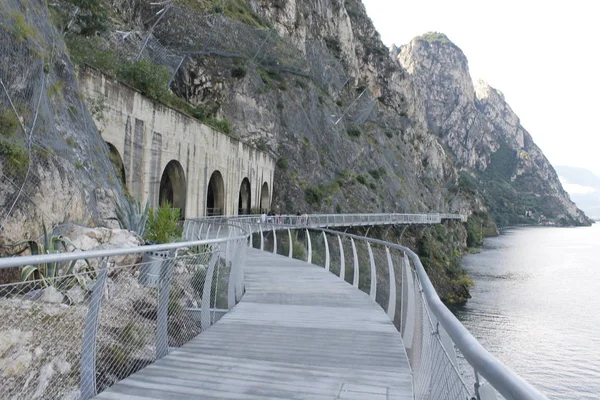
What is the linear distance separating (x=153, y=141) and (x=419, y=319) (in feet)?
54.8

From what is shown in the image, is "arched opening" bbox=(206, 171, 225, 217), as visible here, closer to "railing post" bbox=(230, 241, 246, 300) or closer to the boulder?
the boulder

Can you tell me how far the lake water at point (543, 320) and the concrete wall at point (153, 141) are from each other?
49.8 feet

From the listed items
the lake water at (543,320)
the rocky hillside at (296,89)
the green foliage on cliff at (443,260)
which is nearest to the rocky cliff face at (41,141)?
the rocky hillside at (296,89)

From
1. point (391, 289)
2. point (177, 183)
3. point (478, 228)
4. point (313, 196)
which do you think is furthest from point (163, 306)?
point (478, 228)

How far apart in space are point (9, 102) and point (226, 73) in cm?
3183

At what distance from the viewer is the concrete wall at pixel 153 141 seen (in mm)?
15922

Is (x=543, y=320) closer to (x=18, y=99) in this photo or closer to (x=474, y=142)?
(x=18, y=99)

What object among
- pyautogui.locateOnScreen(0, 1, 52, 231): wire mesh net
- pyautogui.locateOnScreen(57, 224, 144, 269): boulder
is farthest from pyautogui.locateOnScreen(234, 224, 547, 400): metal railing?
pyautogui.locateOnScreen(0, 1, 52, 231): wire mesh net

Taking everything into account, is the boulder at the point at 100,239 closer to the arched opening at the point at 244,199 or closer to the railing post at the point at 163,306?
the railing post at the point at 163,306

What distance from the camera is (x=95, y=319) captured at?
134 inches

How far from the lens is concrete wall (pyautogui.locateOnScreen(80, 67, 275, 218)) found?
15.9 m

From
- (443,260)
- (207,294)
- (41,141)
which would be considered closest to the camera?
(207,294)

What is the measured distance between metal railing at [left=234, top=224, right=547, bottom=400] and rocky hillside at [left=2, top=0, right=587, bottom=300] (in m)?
6.07

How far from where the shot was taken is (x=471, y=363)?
58.5 inches
